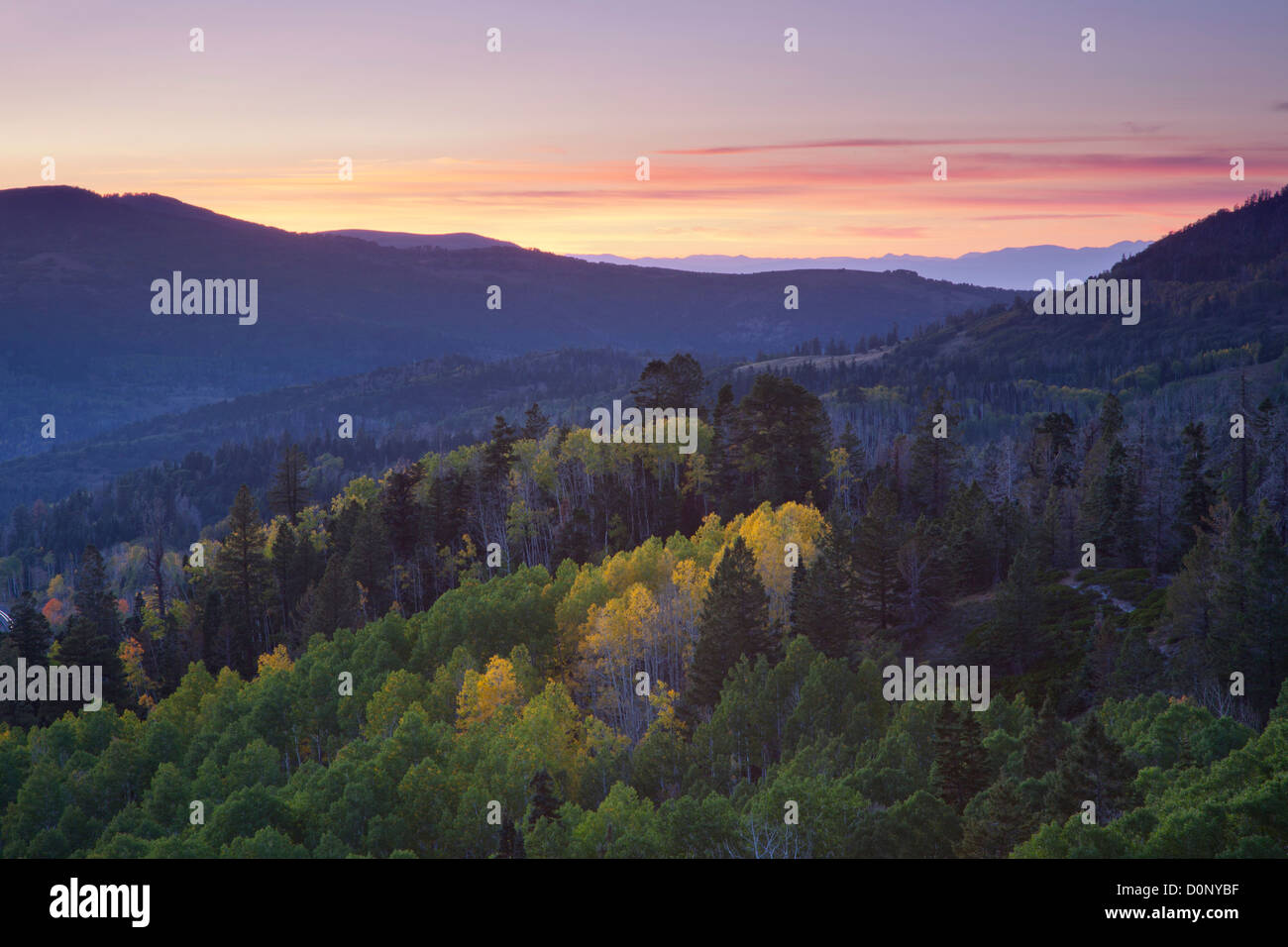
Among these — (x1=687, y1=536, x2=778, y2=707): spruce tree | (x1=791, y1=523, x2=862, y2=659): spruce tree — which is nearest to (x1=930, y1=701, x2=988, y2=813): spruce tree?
(x1=687, y1=536, x2=778, y2=707): spruce tree

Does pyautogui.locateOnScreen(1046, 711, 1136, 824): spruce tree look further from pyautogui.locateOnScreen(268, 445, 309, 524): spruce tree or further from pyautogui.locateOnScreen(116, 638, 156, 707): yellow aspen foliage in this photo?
pyautogui.locateOnScreen(268, 445, 309, 524): spruce tree

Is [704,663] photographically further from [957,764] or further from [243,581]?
[243,581]

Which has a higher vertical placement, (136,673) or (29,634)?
(29,634)

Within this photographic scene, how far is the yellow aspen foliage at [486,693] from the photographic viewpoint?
6838cm

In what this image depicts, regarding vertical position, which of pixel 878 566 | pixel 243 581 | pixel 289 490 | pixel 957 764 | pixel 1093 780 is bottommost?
pixel 957 764

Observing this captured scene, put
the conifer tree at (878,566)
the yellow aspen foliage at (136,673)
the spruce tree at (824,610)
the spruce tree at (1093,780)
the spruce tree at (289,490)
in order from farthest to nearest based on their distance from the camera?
the spruce tree at (289,490) → the yellow aspen foliage at (136,673) → the conifer tree at (878,566) → the spruce tree at (824,610) → the spruce tree at (1093,780)

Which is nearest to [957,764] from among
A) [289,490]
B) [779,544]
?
[779,544]

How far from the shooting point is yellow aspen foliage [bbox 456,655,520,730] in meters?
68.4

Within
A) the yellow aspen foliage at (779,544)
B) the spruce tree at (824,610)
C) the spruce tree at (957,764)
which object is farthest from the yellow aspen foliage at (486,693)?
the spruce tree at (957,764)

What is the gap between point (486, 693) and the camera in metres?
69.0

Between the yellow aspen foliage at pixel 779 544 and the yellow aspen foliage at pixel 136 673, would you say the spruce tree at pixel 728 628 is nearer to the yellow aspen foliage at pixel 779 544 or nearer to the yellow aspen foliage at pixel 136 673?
the yellow aspen foliage at pixel 779 544

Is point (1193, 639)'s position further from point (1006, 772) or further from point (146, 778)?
point (146, 778)
